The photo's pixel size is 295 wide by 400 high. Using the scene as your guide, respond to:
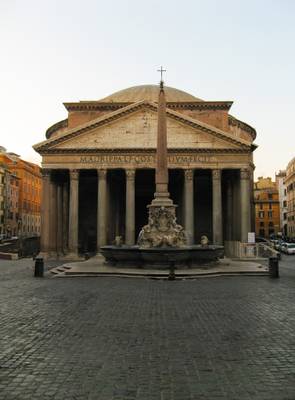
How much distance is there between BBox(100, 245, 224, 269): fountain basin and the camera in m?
20.4

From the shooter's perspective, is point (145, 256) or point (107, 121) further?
point (107, 121)

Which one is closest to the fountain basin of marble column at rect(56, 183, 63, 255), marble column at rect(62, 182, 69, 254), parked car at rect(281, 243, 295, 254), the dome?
A: marble column at rect(56, 183, 63, 255)

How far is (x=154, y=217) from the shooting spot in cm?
2184

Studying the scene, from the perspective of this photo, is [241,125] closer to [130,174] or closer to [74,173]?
[130,174]

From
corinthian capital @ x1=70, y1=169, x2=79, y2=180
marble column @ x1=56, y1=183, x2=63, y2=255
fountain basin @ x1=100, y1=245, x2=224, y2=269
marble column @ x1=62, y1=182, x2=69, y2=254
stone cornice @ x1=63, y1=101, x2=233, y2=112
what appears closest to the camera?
fountain basin @ x1=100, y1=245, x2=224, y2=269

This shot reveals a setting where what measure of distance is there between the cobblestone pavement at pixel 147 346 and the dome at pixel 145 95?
133ft

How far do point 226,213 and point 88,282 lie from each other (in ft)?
94.9

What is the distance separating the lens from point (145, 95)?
175ft

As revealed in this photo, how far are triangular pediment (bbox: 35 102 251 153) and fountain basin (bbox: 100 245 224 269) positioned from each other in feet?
55.6

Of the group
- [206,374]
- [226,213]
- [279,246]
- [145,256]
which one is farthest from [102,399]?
[279,246]

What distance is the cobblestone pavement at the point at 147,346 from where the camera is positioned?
17.8 feet

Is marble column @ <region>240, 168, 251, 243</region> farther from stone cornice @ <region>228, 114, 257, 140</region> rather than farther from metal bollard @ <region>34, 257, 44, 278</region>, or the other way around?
metal bollard @ <region>34, 257, 44, 278</region>

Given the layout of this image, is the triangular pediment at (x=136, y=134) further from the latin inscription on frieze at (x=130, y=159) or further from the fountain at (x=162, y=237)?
the fountain at (x=162, y=237)

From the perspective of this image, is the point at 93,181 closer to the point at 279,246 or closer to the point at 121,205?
the point at 121,205
